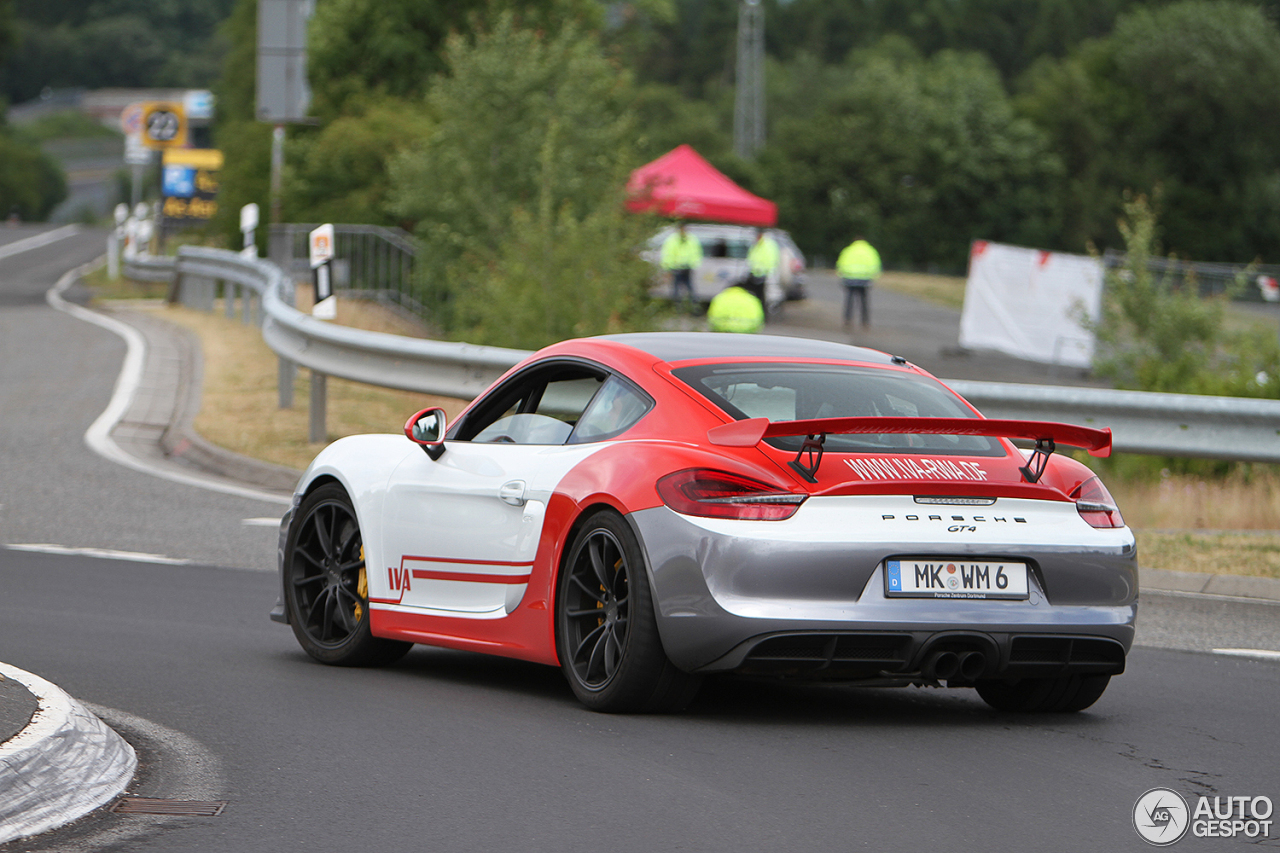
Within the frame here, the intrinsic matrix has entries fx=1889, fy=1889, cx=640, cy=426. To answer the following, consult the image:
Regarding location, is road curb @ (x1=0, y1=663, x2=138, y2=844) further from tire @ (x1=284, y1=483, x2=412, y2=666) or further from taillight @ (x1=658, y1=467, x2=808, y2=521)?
tire @ (x1=284, y1=483, x2=412, y2=666)

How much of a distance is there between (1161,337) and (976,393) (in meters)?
11.0

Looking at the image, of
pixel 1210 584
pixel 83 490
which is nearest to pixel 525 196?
pixel 83 490

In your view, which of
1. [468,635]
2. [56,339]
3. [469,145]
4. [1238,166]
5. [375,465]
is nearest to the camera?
[468,635]

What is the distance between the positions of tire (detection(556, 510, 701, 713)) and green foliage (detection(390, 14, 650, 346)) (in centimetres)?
1159

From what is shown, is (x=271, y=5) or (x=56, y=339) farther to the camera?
(x=56, y=339)

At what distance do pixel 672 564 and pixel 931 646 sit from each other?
0.84 metres

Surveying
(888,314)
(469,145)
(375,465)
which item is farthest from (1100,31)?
(375,465)

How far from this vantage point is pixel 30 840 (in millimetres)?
4348

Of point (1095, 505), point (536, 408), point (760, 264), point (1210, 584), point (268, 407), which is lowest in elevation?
point (268, 407)

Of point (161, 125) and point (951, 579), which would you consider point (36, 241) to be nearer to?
point (161, 125)

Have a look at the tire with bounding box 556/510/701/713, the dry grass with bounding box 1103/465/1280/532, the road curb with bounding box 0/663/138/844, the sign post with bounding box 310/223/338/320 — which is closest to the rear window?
the tire with bounding box 556/510/701/713

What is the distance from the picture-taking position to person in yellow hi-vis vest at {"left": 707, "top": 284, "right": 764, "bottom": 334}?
19.9 metres

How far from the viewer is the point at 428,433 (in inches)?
278

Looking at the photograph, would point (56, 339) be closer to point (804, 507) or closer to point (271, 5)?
point (271, 5)
